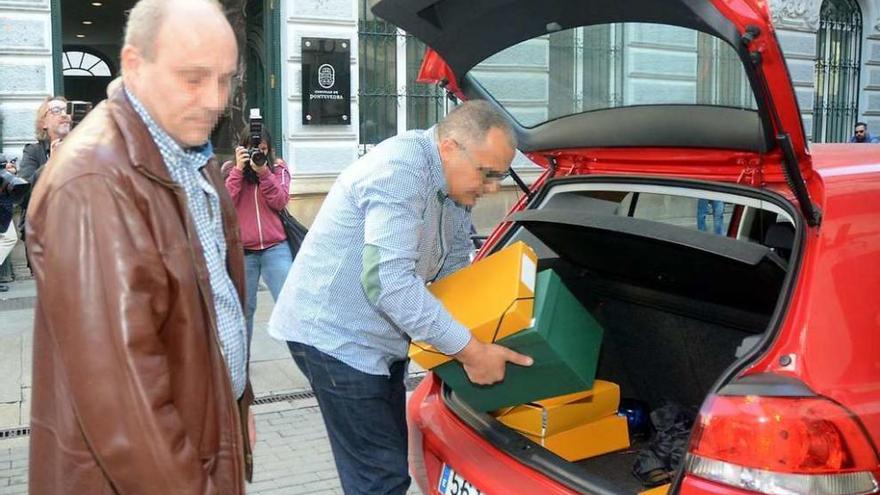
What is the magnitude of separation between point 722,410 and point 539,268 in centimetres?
132

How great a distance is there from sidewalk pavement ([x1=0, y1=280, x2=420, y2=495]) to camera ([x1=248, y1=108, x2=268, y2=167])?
1.42 meters

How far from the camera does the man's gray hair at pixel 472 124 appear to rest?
2652 mm

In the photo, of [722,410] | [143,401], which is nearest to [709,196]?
[722,410]

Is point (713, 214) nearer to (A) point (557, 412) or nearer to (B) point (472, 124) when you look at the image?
(A) point (557, 412)

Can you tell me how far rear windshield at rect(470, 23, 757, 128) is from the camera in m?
2.62

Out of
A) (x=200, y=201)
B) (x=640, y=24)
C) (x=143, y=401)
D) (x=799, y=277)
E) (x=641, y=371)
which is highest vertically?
(x=640, y=24)

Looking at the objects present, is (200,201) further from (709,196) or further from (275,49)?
(275,49)

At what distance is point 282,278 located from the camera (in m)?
5.41

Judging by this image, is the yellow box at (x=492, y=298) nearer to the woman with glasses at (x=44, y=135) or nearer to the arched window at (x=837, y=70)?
the woman with glasses at (x=44, y=135)

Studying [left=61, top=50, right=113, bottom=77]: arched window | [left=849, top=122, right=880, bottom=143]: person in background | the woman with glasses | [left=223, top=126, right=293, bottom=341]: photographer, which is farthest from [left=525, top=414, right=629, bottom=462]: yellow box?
[left=61, top=50, right=113, bottom=77]: arched window

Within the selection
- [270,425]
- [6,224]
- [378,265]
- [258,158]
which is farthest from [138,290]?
[6,224]

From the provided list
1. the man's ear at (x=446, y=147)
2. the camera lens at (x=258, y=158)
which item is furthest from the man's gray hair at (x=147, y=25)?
the camera lens at (x=258, y=158)

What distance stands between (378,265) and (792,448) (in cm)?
114

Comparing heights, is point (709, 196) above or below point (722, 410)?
above
